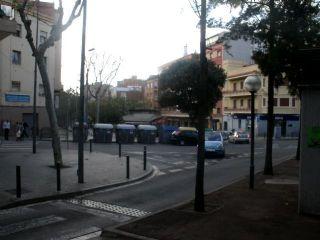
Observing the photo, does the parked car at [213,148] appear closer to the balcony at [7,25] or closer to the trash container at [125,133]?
the trash container at [125,133]

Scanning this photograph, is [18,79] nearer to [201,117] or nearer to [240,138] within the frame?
[240,138]

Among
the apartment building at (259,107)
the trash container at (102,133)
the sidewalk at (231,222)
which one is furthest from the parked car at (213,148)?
the apartment building at (259,107)

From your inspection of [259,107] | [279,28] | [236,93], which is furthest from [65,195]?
[236,93]

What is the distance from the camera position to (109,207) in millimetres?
12422

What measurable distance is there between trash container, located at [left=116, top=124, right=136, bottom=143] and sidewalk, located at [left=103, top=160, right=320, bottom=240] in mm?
29304

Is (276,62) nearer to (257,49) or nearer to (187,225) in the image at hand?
(257,49)

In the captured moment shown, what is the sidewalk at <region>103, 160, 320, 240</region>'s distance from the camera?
346 inches

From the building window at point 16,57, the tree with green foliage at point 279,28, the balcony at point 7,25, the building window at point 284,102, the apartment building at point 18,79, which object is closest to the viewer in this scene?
the tree with green foliage at point 279,28

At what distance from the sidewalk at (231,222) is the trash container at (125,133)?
96.1 feet

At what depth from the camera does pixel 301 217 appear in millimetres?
10188

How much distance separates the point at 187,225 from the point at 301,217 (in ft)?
8.00

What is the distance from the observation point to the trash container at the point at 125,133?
4212cm

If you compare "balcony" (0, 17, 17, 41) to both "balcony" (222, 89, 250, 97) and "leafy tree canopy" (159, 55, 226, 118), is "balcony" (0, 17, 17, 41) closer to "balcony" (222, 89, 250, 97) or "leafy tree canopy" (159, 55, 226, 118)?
"leafy tree canopy" (159, 55, 226, 118)

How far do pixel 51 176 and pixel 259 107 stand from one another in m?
61.5
